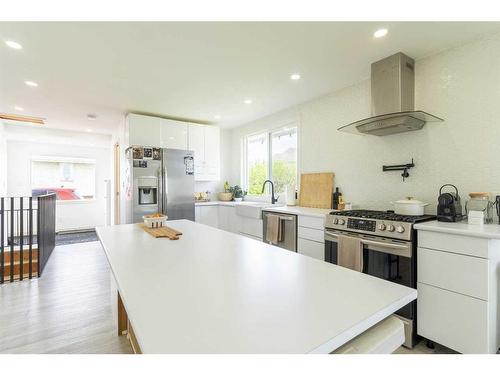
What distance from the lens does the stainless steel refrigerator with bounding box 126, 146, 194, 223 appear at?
374cm

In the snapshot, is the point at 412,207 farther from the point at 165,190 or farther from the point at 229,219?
the point at 165,190

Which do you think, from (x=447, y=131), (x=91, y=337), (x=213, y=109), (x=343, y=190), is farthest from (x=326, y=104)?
(x=91, y=337)

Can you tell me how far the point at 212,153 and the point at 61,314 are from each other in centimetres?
327

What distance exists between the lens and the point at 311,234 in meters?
2.70

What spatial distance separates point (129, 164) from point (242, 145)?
2.17m

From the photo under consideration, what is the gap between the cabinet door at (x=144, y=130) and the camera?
12.9 ft

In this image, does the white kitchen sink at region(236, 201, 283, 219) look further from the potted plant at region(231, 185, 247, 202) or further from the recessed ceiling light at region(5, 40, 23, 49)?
the recessed ceiling light at region(5, 40, 23, 49)

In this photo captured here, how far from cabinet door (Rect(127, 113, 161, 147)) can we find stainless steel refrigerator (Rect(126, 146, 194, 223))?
0.24m

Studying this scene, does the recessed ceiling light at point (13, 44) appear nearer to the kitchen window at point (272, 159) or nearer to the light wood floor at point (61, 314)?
the light wood floor at point (61, 314)

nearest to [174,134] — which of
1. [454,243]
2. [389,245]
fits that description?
[389,245]

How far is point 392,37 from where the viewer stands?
2021 mm

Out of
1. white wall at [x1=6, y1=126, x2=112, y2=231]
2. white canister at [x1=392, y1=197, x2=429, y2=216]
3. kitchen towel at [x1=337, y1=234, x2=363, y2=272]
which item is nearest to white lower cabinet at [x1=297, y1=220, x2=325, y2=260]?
kitchen towel at [x1=337, y1=234, x2=363, y2=272]

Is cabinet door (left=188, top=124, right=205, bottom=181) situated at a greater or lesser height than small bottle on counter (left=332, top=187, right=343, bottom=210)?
greater
